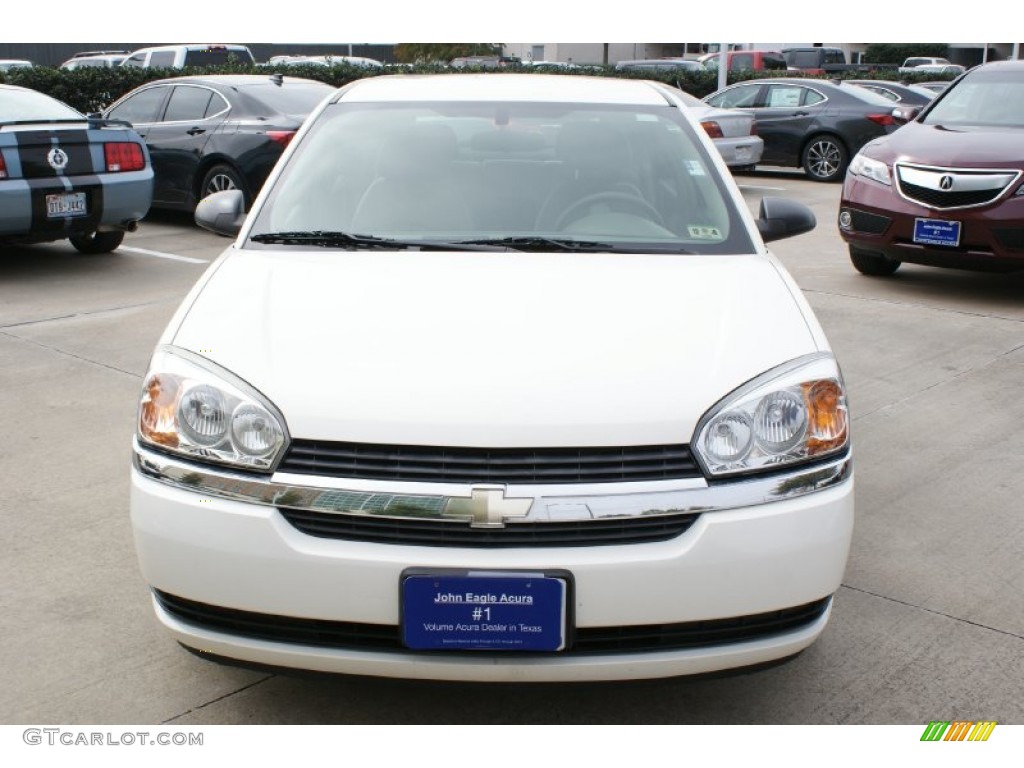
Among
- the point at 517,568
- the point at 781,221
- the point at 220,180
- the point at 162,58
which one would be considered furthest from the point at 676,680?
the point at 162,58

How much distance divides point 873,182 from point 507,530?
6.46 m

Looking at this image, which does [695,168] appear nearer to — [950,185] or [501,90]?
[501,90]

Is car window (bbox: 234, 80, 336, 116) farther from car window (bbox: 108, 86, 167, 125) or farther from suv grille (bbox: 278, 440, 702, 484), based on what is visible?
suv grille (bbox: 278, 440, 702, 484)

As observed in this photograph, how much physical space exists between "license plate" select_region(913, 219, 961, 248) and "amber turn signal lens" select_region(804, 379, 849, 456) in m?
5.40

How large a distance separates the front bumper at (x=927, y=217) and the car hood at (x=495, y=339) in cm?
474

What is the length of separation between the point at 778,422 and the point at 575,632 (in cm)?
A: 65

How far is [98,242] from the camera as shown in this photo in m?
9.53

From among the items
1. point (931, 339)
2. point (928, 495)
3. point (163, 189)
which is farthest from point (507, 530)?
point (163, 189)

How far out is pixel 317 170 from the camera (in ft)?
12.3

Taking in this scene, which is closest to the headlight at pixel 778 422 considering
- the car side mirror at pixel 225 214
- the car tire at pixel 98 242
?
the car side mirror at pixel 225 214

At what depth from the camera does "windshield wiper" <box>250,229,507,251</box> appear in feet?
11.0

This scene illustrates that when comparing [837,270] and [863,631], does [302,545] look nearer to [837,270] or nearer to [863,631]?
[863,631]
